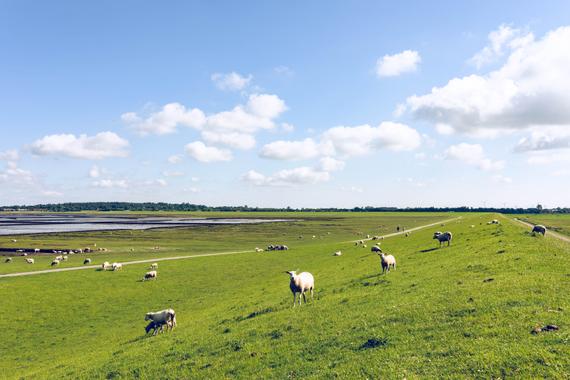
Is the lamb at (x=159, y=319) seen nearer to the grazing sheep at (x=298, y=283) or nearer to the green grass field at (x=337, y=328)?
the green grass field at (x=337, y=328)

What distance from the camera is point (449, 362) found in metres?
11.6

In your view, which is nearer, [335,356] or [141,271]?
[335,356]

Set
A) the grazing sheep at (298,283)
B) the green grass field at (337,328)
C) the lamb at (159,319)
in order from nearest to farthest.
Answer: the green grass field at (337,328) → the grazing sheep at (298,283) → the lamb at (159,319)

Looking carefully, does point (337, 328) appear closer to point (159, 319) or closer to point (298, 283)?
point (298, 283)

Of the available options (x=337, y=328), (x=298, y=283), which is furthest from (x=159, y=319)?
(x=337, y=328)

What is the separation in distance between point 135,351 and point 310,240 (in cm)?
8263

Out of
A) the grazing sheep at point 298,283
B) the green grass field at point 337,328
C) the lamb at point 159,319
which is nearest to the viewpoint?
the green grass field at point 337,328

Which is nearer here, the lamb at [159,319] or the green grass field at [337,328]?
the green grass field at [337,328]

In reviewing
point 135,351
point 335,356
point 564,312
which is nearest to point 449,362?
point 335,356

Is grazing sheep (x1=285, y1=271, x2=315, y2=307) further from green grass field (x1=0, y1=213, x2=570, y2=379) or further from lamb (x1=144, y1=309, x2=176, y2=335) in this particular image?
lamb (x1=144, y1=309, x2=176, y2=335)

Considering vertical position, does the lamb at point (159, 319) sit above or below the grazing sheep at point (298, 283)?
below

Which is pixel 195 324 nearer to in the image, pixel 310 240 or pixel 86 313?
pixel 86 313

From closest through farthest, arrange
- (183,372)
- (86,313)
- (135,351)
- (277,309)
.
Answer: (183,372)
(135,351)
(277,309)
(86,313)

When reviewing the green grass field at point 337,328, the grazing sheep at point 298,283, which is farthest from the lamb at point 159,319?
the grazing sheep at point 298,283
